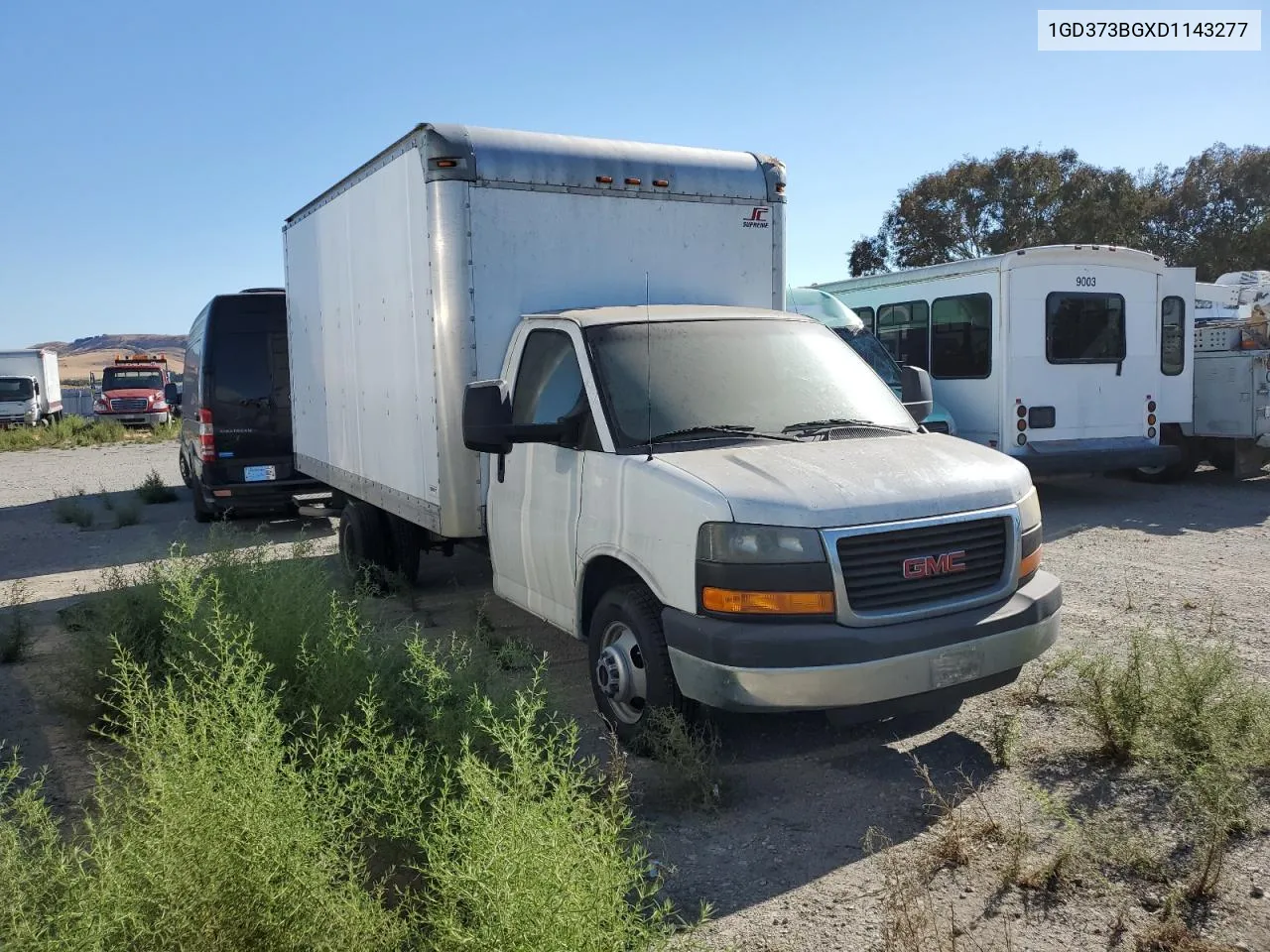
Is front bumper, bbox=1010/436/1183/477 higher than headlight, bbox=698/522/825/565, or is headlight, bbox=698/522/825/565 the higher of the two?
headlight, bbox=698/522/825/565

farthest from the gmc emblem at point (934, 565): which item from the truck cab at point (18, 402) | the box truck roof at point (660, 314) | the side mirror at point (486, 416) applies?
the truck cab at point (18, 402)

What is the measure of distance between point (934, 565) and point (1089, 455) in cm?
889

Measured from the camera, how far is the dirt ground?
11.6 feet

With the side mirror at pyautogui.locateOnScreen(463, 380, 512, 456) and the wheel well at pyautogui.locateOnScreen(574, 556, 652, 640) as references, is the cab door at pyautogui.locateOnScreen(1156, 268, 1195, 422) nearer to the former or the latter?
the wheel well at pyautogui.locateOnScreen(574, 556, 652, 640)

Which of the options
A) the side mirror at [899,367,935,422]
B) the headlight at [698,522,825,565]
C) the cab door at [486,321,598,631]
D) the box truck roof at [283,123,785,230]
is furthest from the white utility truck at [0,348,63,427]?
the headlight at [698,522,825,565]

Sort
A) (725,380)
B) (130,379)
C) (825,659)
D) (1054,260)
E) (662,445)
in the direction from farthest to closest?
1. (130,379)
2. (1054,260)
3. (725,380)
4. (662,445)
5. (825,659)

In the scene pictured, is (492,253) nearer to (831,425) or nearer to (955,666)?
(831,425)

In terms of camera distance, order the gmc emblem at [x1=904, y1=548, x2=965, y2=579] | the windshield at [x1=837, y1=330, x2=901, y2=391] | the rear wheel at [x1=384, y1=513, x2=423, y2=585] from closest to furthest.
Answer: the gmc emblem at [x1=904, y1=548, x2=965, y2=579]
the rear wheel at [x1=384, y1=513, x2=423, y2=585]
the windshield at [x1=837, y1=330, x2=901, y2=391]

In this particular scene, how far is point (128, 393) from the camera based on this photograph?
3347 centimetres

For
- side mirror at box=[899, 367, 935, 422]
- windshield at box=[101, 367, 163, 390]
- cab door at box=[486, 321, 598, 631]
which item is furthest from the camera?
windshield at box=[101, 367, 163, 390]

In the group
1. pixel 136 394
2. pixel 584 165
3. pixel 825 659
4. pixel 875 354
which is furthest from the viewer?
pixel 136 394

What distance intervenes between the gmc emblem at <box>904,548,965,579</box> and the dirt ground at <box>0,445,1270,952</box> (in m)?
0.94

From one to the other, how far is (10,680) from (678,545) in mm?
4743

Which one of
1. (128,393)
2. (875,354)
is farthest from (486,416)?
(128,393)
